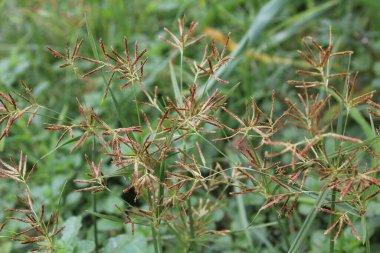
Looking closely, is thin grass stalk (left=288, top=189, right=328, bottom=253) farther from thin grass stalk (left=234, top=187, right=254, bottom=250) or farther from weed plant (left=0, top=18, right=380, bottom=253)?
thin grass stalk (left=234, top=187, right=254, bottom=250)

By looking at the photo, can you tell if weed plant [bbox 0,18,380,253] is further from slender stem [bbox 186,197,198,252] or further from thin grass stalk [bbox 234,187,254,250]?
thin grass stalk [bbox 234,187,254,250]

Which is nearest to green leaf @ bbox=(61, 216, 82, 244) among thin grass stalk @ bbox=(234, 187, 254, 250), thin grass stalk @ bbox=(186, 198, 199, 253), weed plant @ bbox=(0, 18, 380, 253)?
weed plant @ bbox=(0, 18, 380, 253)

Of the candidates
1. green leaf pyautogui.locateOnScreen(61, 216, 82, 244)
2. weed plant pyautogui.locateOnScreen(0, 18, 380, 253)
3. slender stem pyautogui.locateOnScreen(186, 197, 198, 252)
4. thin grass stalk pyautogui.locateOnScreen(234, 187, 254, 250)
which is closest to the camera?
weed plant pyautogui.locateOnScreen(0, 18, 380, 253)

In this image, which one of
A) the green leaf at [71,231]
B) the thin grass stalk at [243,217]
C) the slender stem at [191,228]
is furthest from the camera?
the thin grass stalk at [243,217]

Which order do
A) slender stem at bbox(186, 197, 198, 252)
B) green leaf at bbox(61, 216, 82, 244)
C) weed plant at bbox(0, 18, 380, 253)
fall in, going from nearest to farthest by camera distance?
weed plant at bbox(0, 18, 380, 253) < slender stem at bbox(186, 197, 198, 252) < green leaf at bbox(61, 216, 82, 244)

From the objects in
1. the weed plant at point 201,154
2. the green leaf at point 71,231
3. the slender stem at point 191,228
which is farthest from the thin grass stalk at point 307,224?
the green leaf at point 71,231

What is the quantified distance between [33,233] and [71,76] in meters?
0.97

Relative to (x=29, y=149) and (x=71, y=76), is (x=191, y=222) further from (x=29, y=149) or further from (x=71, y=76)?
(x=71, y=76)

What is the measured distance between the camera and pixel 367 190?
1.16 m

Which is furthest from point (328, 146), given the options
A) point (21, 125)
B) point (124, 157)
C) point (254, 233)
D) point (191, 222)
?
point (21, 125)

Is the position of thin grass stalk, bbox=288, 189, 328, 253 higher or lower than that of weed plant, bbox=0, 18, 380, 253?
lower

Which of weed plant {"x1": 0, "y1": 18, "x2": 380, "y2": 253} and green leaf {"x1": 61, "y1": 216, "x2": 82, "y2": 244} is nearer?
weed plant {"x1": 0, "y1": 18, "x2": 380, "y2": 253}

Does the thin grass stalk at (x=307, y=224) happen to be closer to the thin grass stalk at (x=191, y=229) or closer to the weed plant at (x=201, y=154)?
the weed plant at (x=201, y=154)

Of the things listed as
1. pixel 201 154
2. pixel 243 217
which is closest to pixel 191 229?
pixel 201 154
